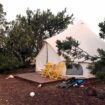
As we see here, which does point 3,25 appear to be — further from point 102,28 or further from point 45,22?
point 102,28

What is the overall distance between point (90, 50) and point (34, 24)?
11.8m

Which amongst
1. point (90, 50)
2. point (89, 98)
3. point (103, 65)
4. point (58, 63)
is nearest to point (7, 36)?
point (58, 63)

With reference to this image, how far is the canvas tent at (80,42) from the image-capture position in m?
15.5

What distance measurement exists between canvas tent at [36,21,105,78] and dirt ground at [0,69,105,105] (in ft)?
6.45

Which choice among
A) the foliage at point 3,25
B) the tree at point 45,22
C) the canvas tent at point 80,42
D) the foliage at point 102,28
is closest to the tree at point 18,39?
the foliage at point 3,25

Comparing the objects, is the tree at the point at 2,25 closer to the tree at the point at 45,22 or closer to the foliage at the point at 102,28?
the tree at the point at 45,22

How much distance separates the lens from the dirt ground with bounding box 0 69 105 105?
10.2 meters

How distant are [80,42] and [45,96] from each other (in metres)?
5.58

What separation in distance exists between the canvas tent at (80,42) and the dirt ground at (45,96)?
1.97 meters

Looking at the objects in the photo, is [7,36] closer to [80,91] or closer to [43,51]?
[43,51]

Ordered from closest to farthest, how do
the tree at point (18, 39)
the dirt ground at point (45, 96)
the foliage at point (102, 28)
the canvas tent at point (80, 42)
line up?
the foliage at point (102, 28)
the dirt ground at point (45, 96)
the canvas tent at point (80, 42)
the tree at point (18, 39)

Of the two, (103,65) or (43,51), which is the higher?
(43,51)

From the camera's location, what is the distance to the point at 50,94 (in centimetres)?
1141

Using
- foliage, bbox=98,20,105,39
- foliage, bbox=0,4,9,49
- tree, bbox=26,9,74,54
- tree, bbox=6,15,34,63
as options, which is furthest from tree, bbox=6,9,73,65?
foliage, bbox=98,20,105,39
